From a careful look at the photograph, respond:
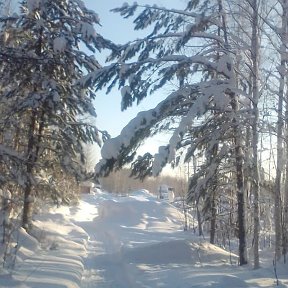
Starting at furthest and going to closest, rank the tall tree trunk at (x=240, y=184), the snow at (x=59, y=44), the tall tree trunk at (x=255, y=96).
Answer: the snow at (x=59, y=44)
the tall tree trunk at (x=240, y=184)
the tall tree trunk at (x=255, y=96)

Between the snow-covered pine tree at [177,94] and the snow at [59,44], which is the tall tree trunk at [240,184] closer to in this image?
the snow-covered pine tree at [177,94]

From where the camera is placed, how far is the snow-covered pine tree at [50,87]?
1355 cm

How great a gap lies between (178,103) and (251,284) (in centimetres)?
424

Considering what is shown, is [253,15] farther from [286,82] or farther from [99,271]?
[99,271]

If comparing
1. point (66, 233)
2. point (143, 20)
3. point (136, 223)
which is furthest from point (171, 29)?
point (136, 223)

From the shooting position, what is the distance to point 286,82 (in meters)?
13.1

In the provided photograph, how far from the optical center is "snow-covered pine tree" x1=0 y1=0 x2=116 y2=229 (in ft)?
44.5

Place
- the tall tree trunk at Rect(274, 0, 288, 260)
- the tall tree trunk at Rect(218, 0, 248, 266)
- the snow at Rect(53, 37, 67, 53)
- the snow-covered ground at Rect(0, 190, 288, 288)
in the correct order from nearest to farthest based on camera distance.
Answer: the snow-covered ground at Rect(0, 190, 288, 288)
the tall tree trunk at Rect(274, 0, 288, 260)
the tall tree trunk at Rect(218, 0, 248, 266)
the snow at Rect(53, 37, 67, 53)

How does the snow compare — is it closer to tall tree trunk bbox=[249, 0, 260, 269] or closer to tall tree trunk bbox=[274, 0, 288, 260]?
tall tree trunk bbox=[249, 0, 260, 269]

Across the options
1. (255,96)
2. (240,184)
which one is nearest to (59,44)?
(255,96)

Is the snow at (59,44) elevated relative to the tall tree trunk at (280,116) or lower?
elevated

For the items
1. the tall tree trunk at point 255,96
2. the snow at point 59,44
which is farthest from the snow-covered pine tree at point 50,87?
the tall tree trunk at point 255,96

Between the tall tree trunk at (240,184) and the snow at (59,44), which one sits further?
the snow at (59,44)

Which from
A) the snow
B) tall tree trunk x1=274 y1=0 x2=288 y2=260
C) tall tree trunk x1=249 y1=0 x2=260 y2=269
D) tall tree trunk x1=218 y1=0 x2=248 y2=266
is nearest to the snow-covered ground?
tall tree trunk x1=218 y1=0 x2=248 y2=266
